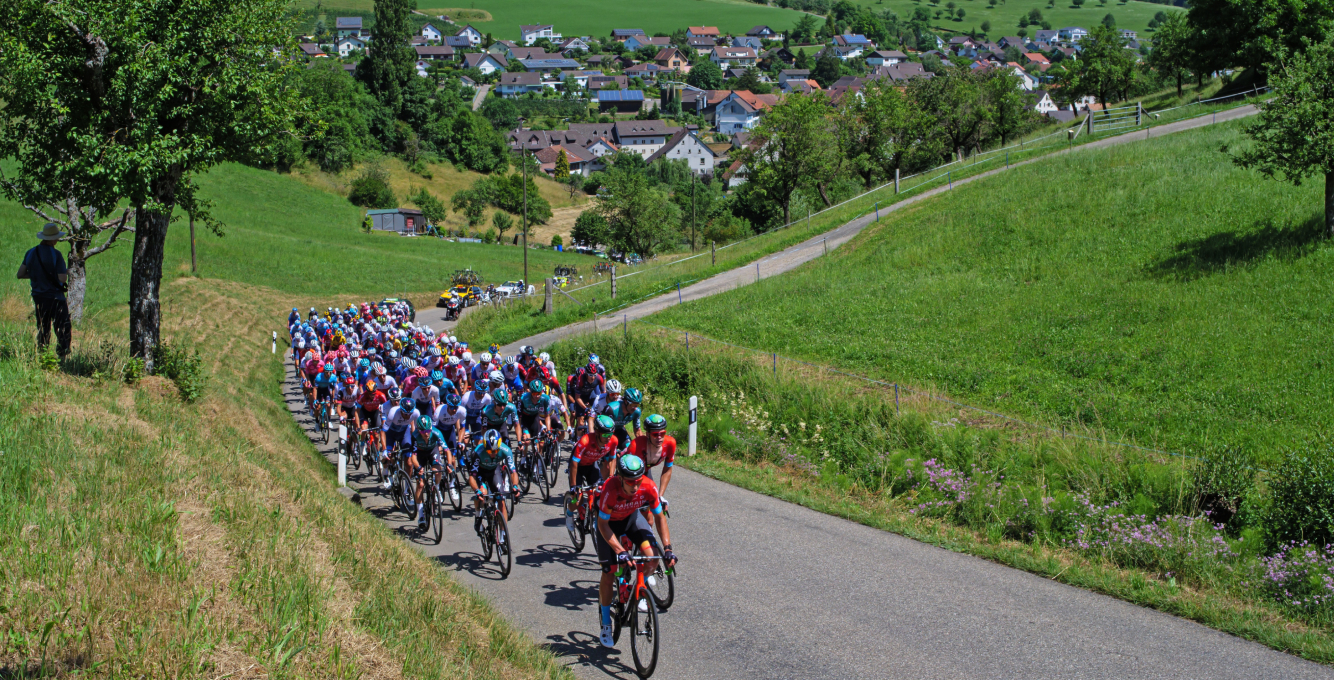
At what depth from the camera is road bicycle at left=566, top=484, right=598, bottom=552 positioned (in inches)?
410

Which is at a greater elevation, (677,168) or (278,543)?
(677,168)

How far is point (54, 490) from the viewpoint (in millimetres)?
7148

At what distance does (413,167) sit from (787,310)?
282 feet

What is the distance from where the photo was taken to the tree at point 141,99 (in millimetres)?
12352

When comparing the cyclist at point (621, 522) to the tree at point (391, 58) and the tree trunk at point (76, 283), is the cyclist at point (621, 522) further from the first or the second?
Result: the tree at point (391, 58)

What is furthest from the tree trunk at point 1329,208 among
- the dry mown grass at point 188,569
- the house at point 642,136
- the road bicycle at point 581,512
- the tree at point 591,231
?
the house at point 642,136

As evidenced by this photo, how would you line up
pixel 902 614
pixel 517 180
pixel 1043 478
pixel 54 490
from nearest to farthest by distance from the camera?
pixel 54 490
pixel 902 614
pixel 1043 478
pixel 517 180

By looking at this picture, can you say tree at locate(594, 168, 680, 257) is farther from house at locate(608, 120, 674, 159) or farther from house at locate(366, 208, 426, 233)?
house at locate(608, 120, 674, 159)

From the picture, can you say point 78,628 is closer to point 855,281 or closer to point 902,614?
point 902,614

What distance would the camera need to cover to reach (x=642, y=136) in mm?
163125

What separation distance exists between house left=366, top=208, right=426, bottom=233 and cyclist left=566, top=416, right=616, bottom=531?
71.0m

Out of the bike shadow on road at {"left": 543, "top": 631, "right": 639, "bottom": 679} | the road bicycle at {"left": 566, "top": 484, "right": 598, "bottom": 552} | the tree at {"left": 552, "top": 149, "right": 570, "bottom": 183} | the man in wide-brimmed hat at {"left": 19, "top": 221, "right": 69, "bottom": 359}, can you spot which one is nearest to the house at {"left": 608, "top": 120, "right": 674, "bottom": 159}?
the tree at {"left": 552, "top": 149, "right": 570, "bottom": 183}

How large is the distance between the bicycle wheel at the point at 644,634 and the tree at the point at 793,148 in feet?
153

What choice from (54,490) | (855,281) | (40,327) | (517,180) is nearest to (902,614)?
(54,490)
